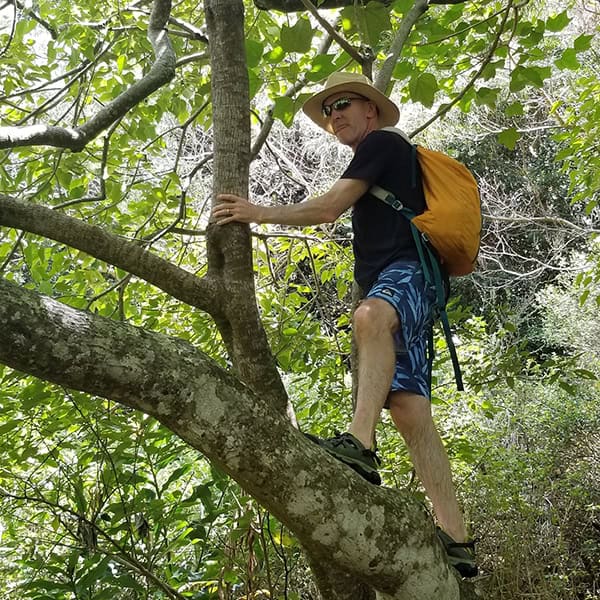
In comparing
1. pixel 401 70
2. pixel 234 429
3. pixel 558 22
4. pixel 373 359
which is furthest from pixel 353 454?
pixel 558 22

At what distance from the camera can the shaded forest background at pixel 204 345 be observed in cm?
230

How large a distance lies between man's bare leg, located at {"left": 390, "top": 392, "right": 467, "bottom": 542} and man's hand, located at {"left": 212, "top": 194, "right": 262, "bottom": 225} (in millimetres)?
738

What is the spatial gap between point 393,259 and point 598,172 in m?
2.23

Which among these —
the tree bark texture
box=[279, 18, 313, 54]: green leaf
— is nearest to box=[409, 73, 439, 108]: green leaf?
box=[279, 18, 313, 54]: green leaf

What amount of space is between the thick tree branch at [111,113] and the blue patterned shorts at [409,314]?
1056mm

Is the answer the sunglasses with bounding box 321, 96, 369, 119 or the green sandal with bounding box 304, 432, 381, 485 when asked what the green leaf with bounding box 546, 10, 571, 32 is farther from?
the green sandal with bounding box 304, 432, 381, 485

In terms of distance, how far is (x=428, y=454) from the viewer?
2004 millimetres

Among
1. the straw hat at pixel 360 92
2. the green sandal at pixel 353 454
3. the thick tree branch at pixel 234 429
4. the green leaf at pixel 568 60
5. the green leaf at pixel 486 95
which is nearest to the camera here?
the thick tree branch at pixel 234 429

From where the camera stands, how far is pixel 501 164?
11.1 metres

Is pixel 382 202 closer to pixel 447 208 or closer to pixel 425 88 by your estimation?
pixel 447 208

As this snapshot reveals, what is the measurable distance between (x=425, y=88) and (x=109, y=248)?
1.48m

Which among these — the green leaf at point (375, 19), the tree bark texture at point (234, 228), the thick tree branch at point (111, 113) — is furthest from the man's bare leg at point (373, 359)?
the thick tree branch at point (111, 113)

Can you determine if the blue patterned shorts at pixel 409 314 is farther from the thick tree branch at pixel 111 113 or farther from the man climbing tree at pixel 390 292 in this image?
the thick tree branch at pixel 111 113

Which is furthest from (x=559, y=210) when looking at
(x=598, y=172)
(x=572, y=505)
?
(x=598, y=172)
